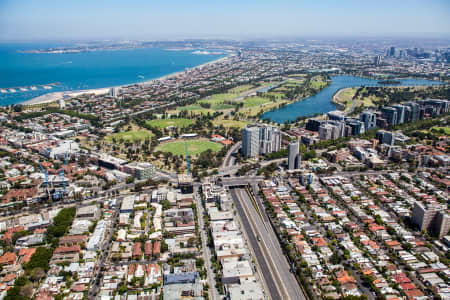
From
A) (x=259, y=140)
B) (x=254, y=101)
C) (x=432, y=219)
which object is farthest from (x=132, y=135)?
(x=432, y=219)

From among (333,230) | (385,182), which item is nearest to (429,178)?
(385,182)

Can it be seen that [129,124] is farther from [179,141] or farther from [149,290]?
[149,290]

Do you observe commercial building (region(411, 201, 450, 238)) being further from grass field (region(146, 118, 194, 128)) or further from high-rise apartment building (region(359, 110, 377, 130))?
grass field (region(146, 118, 194, 128))

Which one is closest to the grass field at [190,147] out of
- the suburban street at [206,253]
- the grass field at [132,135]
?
the grass field at [132,135]

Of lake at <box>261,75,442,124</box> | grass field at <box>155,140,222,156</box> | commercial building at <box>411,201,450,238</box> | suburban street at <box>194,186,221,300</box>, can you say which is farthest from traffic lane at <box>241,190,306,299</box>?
lake at <box>261,75,442,124</box>

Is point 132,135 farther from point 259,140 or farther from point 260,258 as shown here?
point 260,258

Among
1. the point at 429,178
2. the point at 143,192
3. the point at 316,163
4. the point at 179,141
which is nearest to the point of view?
the point at 143,192
